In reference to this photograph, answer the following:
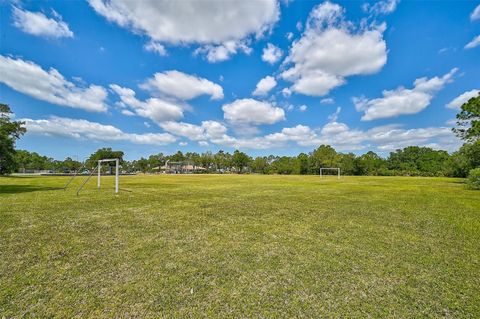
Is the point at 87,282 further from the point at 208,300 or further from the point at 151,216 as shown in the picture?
the point at 151,216

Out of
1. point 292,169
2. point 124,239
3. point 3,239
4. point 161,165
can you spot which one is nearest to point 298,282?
point 124,239

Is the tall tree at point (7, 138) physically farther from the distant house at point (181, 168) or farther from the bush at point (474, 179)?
the distant house at point (181, 168)

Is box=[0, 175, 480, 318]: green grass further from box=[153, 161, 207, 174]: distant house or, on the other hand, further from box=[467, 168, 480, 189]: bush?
box=[153, 161, 207, 174]: distant house

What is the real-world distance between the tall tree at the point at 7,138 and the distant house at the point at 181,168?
99709 millimetres

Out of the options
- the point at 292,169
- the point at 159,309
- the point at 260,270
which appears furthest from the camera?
the point at 292,169

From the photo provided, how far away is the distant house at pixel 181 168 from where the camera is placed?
117812 mm

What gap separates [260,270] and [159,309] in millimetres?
1962

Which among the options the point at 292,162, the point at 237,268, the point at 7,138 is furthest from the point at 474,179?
the point at 292,162

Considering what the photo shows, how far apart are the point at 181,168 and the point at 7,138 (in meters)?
109

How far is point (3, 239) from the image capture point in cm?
587

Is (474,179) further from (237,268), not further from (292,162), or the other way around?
(292,162)

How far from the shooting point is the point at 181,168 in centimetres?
12344

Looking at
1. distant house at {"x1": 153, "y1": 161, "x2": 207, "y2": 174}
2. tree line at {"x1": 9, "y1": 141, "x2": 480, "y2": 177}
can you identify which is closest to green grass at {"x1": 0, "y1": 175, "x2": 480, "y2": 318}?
tree line at {"x1": 9, "y1": 141, "x2": 480, "y2": 177}

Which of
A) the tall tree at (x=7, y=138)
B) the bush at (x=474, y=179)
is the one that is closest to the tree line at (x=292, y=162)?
the bush at (x=474, y=179)
